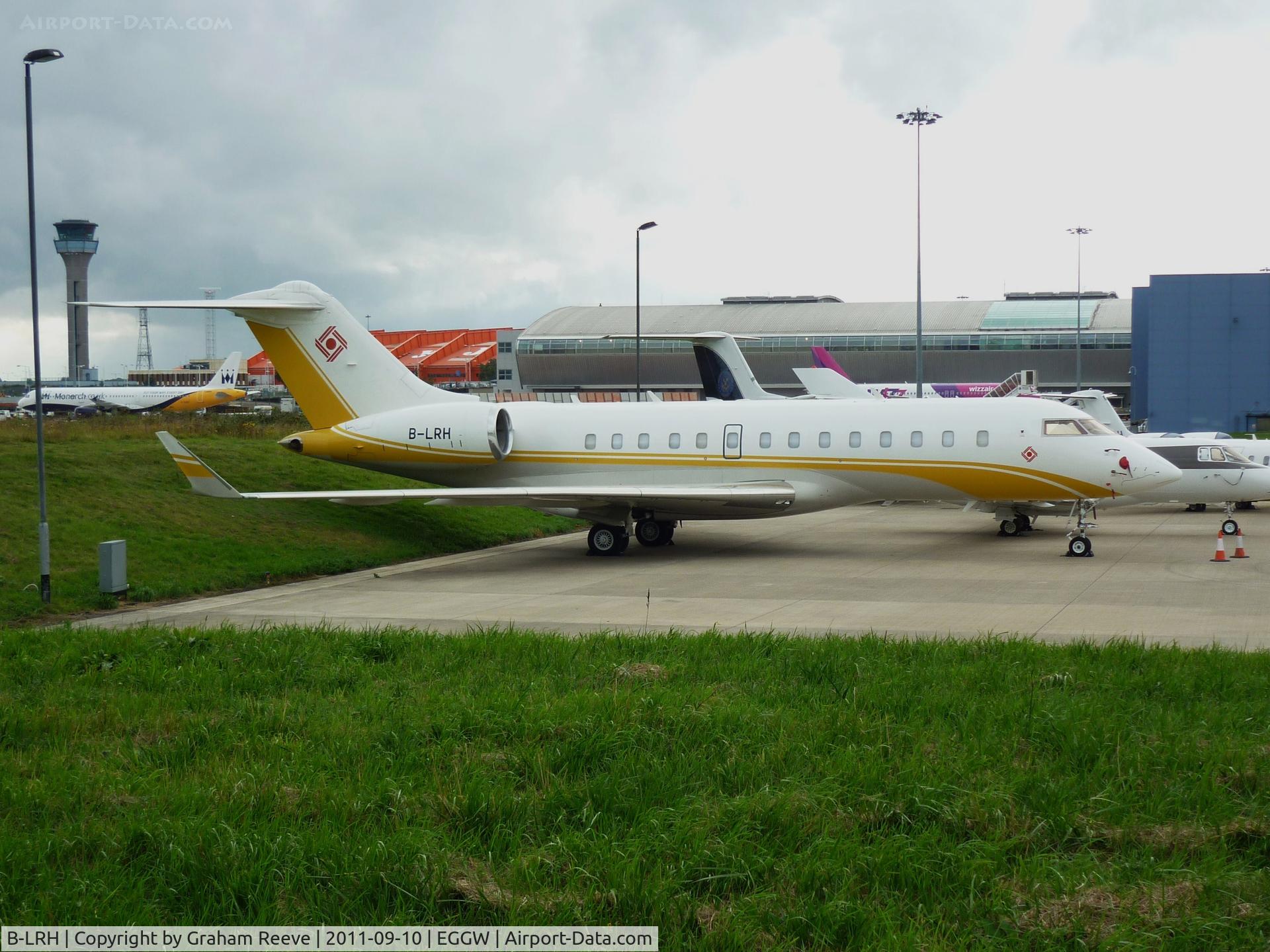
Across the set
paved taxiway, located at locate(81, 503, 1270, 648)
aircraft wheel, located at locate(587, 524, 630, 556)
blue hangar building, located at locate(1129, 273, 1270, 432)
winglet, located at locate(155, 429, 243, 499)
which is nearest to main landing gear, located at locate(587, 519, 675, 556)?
aircraft wheel, located at locate(587, 524, 630, 556)

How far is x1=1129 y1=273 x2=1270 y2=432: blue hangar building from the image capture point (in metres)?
69.0

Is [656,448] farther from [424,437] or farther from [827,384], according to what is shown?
[827,384]

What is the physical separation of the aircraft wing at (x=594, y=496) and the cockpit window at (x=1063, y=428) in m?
4.86

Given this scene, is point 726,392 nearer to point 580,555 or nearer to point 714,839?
point 580,555

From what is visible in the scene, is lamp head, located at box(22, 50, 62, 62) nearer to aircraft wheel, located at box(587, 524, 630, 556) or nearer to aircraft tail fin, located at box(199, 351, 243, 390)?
aircraft wheel, located at box(587, 524, 630, 556)

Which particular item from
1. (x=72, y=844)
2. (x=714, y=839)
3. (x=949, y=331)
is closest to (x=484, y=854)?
(x=714, y=839)

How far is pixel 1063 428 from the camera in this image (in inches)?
877

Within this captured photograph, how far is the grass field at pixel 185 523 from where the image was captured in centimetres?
1850

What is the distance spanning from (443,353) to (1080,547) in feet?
364

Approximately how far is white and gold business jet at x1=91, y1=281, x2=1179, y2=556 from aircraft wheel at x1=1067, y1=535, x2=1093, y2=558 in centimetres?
3

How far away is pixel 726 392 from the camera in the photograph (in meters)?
52.4

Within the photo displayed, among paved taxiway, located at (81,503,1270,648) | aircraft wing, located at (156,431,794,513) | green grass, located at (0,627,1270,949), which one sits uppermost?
aircraft wing, located at (156,431,794,513)

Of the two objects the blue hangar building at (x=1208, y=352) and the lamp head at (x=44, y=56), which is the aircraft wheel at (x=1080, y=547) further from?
the blue hangar building at (x=1208, y=352)

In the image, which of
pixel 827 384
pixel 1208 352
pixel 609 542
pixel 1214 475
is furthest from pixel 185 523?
pixel 1208 352
